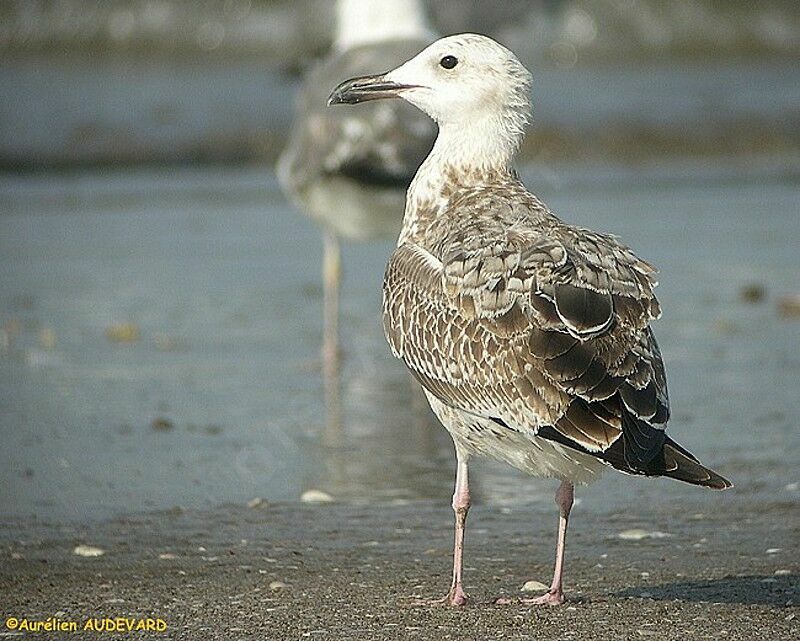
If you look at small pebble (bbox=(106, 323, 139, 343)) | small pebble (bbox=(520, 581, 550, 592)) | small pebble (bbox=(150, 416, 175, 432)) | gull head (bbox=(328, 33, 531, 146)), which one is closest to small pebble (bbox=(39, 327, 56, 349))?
small pebble (bbox=(106, 323, 139, 343))

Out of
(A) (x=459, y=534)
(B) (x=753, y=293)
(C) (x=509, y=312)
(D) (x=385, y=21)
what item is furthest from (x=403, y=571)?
(D) (x=385, y=21)

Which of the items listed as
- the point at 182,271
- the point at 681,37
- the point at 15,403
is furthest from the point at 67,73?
the point at 15,403

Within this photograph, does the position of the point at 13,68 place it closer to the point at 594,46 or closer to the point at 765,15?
the point at 594,46

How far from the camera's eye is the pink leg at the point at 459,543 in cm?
515

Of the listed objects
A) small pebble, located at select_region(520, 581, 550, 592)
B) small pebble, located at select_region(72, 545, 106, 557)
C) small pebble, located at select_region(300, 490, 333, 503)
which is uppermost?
small pebble, located at select_region(520, 581, 550, 592)

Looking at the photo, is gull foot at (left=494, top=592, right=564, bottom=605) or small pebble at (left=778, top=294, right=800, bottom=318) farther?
small pebble at (left=778, top=294, right=800, bottom=318)

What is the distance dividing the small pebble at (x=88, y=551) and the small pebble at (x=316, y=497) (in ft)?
3.02

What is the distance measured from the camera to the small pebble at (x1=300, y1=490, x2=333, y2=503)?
640 centimetres

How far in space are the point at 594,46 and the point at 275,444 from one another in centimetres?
1846

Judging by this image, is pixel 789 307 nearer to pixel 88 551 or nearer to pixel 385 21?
pixel 385 21

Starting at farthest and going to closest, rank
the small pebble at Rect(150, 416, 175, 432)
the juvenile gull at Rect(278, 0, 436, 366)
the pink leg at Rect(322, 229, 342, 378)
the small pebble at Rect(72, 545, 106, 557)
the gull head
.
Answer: the juvenile gull at Rect(278, 0, 436, 366) → the pink leg at Rect(322, 229, 342, 378) → the small pebble at Rect(150, 416, 175, 432) → the gull head → the small pebble at Rect(72, 545, 106, 557)

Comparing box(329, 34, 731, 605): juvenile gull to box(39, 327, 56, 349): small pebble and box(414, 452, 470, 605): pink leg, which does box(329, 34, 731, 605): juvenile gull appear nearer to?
box(414, 452, 470, 605): pink leg

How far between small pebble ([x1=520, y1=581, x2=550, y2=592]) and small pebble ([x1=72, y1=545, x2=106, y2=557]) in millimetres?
1454

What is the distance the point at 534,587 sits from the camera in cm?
535
